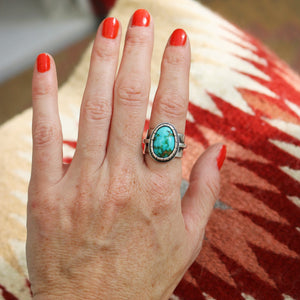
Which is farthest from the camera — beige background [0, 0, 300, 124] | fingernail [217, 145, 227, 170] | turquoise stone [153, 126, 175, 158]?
beige background [0, 0, 300, 124]

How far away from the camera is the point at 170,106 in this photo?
585 millimetres

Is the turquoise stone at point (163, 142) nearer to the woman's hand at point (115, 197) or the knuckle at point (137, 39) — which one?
the woman's hand at point (115, 197)

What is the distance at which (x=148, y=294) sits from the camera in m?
0.57

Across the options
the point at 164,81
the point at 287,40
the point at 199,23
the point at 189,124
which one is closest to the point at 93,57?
the point at 164,81

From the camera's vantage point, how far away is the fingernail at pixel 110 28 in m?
0.61

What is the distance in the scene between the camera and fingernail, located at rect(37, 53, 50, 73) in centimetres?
63

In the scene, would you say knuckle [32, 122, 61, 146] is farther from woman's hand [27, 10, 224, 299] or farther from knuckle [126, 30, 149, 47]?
knuckle [126, 30, 149, 47]

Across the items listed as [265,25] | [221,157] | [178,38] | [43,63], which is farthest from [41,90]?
[265,25]

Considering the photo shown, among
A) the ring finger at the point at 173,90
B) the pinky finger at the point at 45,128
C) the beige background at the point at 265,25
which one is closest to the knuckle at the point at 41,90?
the pinky finger at the point at 45,128

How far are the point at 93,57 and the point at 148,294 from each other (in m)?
0.45

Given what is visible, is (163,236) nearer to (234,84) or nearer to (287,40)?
(234,84)

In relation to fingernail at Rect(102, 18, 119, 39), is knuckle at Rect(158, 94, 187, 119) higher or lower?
lower

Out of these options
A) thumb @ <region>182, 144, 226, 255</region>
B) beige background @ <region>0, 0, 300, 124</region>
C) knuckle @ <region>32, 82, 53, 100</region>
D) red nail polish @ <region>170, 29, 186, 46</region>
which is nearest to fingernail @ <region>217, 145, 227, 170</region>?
thumb @ <region>182, 144, 226, 255</region>

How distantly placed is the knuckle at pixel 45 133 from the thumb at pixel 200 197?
0.92ft
